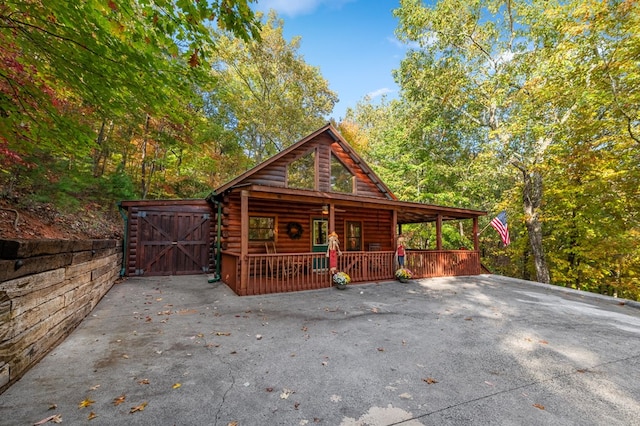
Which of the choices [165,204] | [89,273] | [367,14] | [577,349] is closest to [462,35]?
[367,14]

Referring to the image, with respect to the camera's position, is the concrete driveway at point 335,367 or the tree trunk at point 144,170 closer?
the concrete driveway at point 335,367

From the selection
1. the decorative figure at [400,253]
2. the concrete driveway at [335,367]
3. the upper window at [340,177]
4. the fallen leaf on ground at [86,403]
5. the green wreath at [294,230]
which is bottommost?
the concrete driveway at [335,367]

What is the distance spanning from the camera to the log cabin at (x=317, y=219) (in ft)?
27.8

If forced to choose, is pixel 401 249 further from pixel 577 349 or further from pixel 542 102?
pixel 542 102

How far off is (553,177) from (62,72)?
18829 mm

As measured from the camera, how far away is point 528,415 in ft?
7.73

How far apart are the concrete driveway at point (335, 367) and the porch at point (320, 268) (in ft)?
3.96

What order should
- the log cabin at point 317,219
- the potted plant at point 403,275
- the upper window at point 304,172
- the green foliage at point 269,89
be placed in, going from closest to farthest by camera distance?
the log cabin at point 317,219
the potted plant at point 403,275
the upper window at point 304,172
the green foliage at point 269,89

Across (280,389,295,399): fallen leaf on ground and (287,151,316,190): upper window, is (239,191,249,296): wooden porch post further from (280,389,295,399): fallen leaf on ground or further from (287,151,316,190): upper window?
(280,389,295,399): fallen leaf on ground

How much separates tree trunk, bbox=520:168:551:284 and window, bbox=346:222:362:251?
9136 millimetres

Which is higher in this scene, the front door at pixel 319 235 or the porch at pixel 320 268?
the front door at pixel 319 235

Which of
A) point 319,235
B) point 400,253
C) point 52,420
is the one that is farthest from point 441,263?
point 52,420

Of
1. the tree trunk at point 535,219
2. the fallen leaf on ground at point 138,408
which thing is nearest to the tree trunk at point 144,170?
the fallen leaf on ground at point 138,408

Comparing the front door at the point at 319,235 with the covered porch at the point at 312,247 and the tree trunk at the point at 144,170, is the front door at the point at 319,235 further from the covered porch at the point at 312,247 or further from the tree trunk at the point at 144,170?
the tree trunk at the point at 144,170
